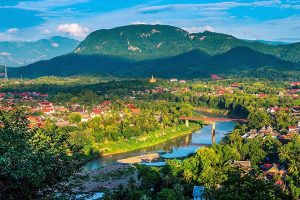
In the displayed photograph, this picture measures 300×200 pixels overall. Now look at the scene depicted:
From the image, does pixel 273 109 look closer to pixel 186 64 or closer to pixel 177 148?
pixel 177 148

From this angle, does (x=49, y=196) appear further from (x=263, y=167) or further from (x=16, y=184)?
(x=263, y=167)

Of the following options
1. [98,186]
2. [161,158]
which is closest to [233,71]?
[161,158]

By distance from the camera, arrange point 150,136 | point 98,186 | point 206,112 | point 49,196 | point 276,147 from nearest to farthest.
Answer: point 49,196 → point 98,186 → point 276,147 → point 150,136 → point 206,112

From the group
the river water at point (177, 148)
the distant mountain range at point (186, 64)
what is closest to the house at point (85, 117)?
the river water at point (177, 148)

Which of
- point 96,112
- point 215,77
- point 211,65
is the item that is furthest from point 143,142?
point 211,65

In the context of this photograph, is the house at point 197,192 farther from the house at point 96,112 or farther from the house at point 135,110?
the house at point 135,110

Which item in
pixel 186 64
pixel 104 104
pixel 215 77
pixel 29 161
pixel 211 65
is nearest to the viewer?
pixel 29 161
